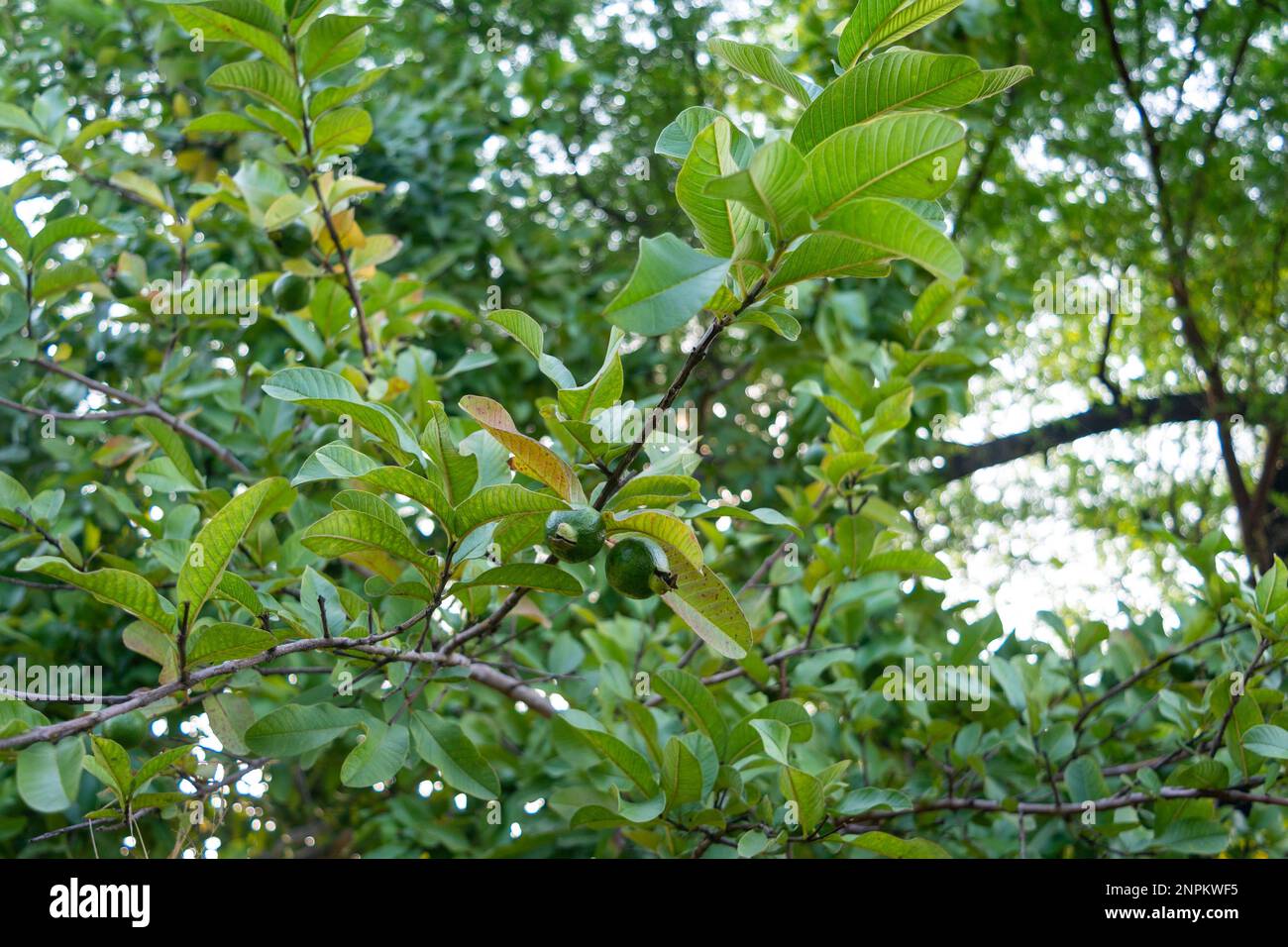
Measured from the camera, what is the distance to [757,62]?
3.29 feet

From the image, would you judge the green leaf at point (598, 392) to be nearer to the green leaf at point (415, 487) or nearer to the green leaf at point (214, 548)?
the green leaf at point (415, 487)

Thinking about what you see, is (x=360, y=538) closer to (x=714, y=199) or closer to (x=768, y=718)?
(x=714, y=199)

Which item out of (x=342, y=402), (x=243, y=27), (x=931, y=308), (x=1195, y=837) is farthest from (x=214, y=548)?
(x=1195, y=837)

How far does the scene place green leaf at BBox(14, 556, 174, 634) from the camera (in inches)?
41.0

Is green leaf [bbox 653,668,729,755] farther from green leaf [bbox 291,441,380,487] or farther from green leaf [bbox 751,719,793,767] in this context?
green leaf [bbox 291,441,380,487]

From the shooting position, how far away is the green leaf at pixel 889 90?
2.94 ft

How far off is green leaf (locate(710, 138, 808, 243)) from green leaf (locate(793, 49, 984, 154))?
0.10 m

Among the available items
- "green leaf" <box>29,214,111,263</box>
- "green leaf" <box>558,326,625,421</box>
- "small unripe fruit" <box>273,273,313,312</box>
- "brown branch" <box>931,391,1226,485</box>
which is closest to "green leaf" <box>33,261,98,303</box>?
"green leaf" <box>29,214,111,263</box>

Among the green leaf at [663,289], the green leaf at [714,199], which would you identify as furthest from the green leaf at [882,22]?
the green leaf at [663,289]

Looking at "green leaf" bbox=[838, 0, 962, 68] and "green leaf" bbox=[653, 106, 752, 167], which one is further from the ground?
"green leaf" bbox=[838, 0, 962, 68]

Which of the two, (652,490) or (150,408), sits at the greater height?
(150,408)

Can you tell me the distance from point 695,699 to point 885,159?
840mm
